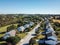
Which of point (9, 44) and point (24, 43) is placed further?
point (24, 43)

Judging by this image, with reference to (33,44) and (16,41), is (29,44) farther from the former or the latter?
(16,41)

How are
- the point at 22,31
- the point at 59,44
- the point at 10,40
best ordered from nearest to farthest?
the point at 59,44, the point at 10,40, the point at 22,31

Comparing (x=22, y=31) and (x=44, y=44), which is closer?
(x=44, y=44)

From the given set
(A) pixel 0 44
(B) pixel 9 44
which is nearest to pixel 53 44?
(B) pixel 9 44

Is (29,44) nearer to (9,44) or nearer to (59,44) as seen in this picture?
(9,44)

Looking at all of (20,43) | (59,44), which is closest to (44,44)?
(59,44)

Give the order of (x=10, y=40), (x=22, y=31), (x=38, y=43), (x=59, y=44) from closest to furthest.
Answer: (x=59, y=44), (x=10, y=40), (x=38, y=43), (x=22, y=31)

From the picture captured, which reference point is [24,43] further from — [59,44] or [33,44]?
[59,44]

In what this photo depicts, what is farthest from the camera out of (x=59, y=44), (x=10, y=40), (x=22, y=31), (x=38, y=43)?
(x=22, y=31)

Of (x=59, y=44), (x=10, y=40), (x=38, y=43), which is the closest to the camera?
(x=59, y=44)
